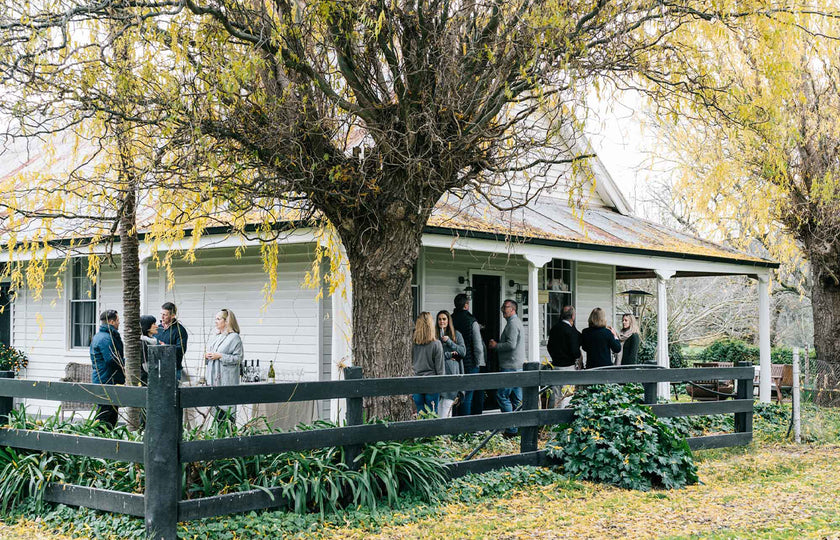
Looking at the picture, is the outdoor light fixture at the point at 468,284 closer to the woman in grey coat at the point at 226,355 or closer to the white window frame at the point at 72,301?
the woman in grey coat at the point at 226,355

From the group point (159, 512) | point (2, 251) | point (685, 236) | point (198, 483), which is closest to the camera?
point (159, 512)

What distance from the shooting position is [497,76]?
8547mm

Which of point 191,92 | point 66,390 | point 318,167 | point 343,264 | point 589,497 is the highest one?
point 191,92

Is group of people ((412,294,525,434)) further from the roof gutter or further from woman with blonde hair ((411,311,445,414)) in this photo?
the roof gutter

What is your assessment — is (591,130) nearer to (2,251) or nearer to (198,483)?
(198,483)

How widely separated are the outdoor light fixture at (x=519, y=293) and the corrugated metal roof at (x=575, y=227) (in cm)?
141

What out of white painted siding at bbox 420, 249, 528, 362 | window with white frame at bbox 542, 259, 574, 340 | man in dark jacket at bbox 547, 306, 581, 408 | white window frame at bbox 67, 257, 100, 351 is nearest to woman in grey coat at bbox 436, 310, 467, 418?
man in dark jacket at bbox 547, 306, 581, 408

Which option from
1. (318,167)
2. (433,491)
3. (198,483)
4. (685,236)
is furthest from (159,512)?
(685,236)

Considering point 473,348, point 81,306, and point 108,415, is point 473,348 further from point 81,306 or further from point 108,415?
point 81,306

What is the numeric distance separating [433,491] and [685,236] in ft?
42.0

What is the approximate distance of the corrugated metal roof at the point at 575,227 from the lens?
41.0 feet

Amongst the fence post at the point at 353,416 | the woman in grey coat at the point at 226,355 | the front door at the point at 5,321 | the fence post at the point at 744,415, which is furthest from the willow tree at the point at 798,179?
the front door at the point at 5,321

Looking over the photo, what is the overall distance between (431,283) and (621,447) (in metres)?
5.90

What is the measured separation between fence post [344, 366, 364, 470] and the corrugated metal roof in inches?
165
